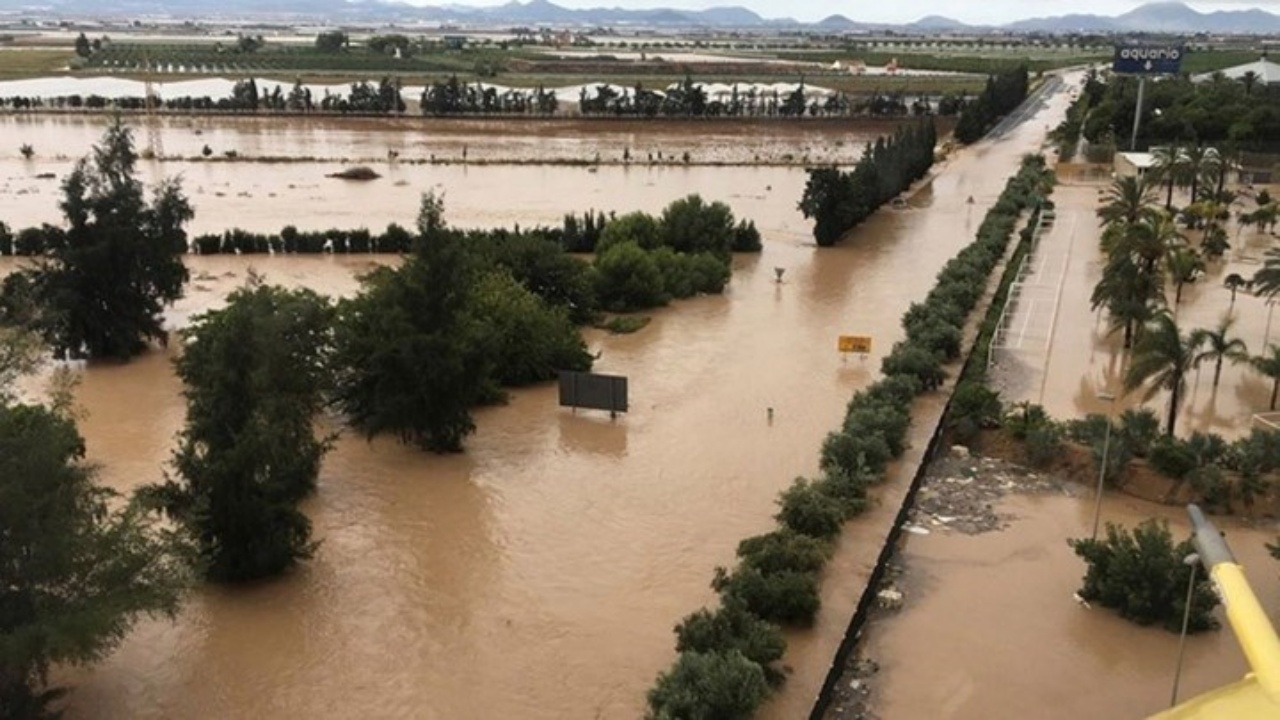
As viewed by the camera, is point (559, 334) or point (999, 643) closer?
point (999, 643)

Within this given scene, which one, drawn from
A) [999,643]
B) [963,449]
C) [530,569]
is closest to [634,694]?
[530,569]

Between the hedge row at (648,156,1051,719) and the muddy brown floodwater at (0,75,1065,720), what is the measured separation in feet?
2.20

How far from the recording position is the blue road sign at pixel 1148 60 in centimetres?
6506

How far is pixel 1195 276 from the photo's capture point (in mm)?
35719

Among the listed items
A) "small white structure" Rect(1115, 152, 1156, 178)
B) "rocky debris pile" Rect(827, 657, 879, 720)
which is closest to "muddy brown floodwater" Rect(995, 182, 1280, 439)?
"small white structure" Rect(1115, 152, 1156, 178)

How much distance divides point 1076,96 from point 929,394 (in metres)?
94.4

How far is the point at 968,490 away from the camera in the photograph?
20219mm

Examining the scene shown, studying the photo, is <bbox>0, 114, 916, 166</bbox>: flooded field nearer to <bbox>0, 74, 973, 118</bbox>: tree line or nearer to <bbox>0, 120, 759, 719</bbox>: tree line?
<bbox>0, 74, 973, 118</bbox>: tree line

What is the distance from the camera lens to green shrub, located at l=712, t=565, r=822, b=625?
14.9m

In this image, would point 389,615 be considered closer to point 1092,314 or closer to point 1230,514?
point 1230,514

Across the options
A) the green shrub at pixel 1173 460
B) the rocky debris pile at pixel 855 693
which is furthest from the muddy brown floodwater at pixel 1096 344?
the rocky debris pile at pixel 855 693

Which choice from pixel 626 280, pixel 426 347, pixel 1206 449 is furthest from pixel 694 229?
pixel 1206 449

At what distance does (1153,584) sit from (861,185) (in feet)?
105

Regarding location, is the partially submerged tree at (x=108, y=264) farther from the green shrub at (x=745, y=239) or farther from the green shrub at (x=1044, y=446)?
the green shrub at (x=1044, y=446)
